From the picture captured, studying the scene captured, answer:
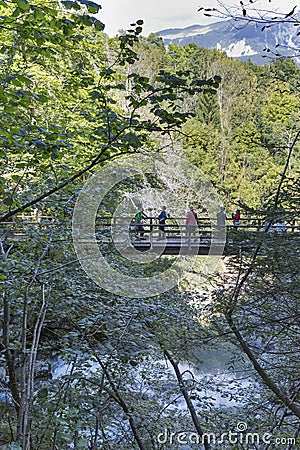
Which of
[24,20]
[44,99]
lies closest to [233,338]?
[44,99]

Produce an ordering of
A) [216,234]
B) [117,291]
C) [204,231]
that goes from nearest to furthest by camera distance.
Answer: [117,291], [216,234], [204,231]

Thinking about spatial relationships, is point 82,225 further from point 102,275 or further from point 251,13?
point 251,13

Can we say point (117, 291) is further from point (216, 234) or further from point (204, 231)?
point (204, 231)

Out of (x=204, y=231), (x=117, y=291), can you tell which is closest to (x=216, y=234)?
(x=204, y=231)

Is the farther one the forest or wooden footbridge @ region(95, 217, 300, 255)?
wooden footbridge @ region(95, 217, 300, 255)

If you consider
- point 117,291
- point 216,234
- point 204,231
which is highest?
point 204,231

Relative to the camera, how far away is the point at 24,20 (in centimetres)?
186

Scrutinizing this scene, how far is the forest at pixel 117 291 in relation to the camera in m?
1.74

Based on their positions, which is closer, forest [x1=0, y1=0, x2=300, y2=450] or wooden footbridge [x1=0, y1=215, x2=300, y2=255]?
forest [x1=0, y1=0, x2=300, y2=450]

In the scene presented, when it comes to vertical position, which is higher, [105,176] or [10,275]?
[105,176]

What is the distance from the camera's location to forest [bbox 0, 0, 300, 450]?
5.70ft

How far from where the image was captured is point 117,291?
2842mm

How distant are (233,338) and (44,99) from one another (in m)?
1.88

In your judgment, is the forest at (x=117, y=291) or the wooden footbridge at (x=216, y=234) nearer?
the forest at (x=117, y=291)
